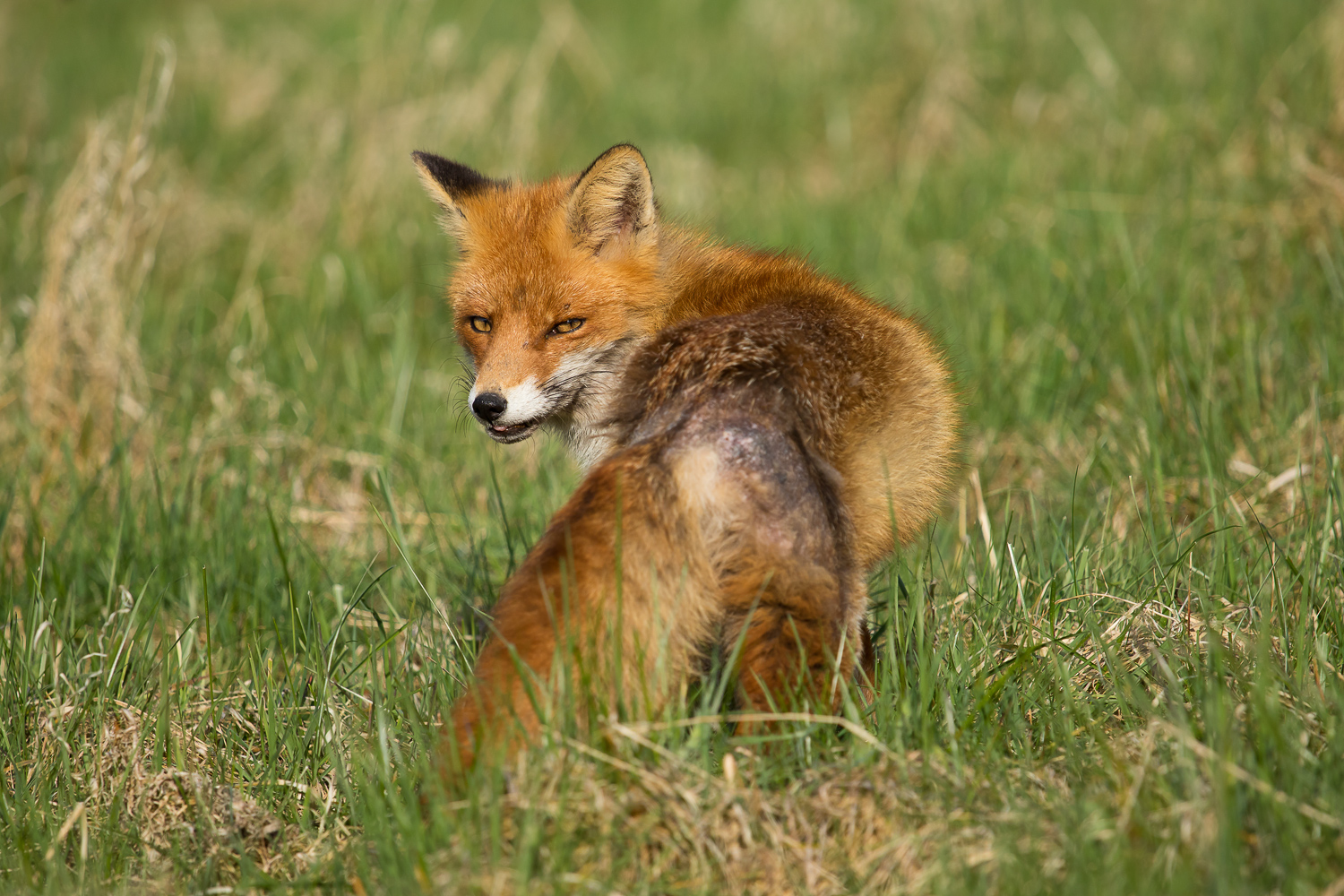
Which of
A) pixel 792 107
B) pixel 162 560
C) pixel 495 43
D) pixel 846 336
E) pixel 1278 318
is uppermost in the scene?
pixel 495 43

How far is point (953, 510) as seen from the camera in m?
4.99

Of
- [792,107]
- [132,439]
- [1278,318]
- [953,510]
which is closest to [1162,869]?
[953,510]

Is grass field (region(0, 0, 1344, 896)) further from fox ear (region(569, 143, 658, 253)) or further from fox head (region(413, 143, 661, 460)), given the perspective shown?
fox ear (region(569, 143, 658, 253))

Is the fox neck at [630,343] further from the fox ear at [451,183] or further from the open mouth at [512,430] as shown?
the fox ear at [451,183]

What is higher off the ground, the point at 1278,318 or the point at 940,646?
the point at 1278,318

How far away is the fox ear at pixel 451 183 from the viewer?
4281mm

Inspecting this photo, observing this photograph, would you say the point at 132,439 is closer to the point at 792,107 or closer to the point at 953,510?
the point at 953,510

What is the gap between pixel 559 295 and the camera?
12.2 feet

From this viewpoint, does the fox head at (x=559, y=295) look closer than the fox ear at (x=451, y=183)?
Yes

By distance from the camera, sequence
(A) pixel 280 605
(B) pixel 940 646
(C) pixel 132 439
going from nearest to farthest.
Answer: (B) pixel 940 646 → (A) pixel 280 605 → (C) pixel 132 439

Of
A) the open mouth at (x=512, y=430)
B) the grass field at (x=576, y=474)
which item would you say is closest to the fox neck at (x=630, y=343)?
the open mouth at (x=512, y=430)

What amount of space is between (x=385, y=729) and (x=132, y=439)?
3.38 m

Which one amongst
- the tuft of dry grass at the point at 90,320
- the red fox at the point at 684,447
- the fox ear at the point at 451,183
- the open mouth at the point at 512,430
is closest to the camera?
the red fox at the point at 684,447

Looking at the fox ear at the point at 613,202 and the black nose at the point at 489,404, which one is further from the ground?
the fox ear at the point at 613,202
